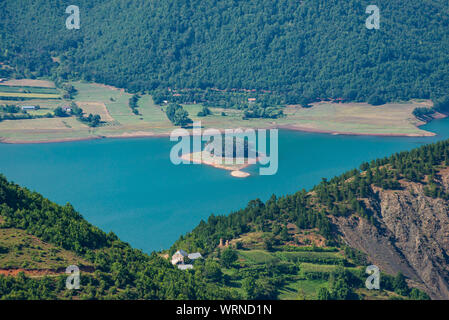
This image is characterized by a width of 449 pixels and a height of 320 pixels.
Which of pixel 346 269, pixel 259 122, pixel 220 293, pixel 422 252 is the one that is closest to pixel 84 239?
pixel 220 293

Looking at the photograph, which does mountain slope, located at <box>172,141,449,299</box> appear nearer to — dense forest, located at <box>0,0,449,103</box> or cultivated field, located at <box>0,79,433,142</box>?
cultivated field, located at <box>0,79,433,142</box>

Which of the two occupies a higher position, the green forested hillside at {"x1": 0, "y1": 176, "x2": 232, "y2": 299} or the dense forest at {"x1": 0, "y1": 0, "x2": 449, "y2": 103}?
the dense forest at {"x1": 0, "y1": 0, "x2": 449, "y2": 103}

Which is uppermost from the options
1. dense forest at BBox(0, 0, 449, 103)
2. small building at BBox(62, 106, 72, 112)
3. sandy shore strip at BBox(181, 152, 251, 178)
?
dense forest at BBox(0, 0, 449, 103)

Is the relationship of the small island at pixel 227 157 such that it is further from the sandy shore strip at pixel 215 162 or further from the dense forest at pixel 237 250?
the dense forest at pixel 237 250

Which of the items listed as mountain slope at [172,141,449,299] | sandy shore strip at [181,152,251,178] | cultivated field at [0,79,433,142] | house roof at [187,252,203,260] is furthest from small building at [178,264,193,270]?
cultivated field at [0,79,433,142]

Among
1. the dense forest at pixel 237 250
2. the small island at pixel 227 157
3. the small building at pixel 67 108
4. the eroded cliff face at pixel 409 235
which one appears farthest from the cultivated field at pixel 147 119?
the eroded cliff face at pixel 409 235

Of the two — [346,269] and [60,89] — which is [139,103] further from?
[346,269]
